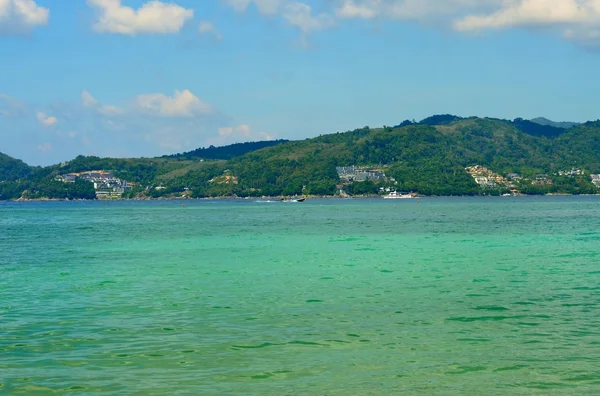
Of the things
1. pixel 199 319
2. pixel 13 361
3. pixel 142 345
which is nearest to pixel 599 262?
pixel 199 319

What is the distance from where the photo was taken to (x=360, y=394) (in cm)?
1717

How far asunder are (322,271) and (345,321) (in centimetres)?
1677

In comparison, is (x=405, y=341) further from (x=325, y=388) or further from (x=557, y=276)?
(x=557, y=276)

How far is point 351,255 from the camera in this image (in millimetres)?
52719

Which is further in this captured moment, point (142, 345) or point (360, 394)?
point (142, 345)

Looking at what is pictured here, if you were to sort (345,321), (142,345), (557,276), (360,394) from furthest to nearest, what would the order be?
1. (557,276)
2. (345,321)
3. (142,345)
4. (360,394)

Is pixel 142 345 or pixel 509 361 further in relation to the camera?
pixel 142 345

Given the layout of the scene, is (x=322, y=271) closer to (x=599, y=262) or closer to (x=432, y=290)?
(x=432, y=290)

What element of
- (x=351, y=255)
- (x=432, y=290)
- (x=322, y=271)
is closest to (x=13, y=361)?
(x=432, y=290)

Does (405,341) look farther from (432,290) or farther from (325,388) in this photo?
(432,290)

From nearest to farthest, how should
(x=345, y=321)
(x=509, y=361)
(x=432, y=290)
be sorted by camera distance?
(x=509, y=361) → (x=345, y=321) → (x=432, y=290)

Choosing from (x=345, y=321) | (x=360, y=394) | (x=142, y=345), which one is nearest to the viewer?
(x=360, y=394)

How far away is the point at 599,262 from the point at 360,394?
31838 mm

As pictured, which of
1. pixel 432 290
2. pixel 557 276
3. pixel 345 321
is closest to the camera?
pixel 345 321
